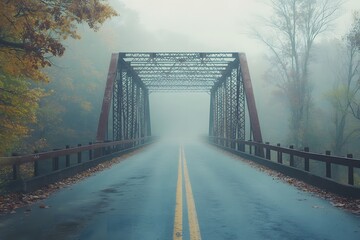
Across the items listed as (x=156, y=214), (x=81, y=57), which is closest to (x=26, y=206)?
(x=156, y=214)

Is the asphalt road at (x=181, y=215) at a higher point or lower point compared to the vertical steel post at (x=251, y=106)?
lower

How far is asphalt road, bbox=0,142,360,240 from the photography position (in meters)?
6.03

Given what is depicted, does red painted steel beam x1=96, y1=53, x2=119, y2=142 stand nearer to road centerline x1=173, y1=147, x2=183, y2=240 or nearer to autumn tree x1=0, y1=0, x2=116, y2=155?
autumn tree x1=0, y1=0, x2=116, y2=155

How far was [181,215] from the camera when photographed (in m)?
7.21

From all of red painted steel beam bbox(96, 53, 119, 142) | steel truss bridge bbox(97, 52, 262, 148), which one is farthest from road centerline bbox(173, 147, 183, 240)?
steel truss bridge bbox(97, 52, 262, 148)

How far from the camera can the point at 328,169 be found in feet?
34.6

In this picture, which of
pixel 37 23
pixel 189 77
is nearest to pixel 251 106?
pixel 37 23

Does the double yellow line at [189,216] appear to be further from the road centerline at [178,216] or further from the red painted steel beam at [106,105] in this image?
the red painted steel beam at [106,105]

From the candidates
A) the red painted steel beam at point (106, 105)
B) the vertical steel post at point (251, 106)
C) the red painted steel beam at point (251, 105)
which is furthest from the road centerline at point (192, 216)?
the red painted steel beam at point (251, 105)

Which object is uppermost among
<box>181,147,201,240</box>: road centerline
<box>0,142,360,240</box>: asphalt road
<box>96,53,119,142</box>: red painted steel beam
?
<box>96,53,119,142</box>: red painted steel beam

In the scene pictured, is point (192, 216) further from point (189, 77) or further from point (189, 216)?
point (189, 77)

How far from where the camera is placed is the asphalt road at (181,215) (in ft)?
19.8

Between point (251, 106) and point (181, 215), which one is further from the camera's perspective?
point (251, 106)

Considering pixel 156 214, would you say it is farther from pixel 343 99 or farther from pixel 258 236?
pixel 343 99
